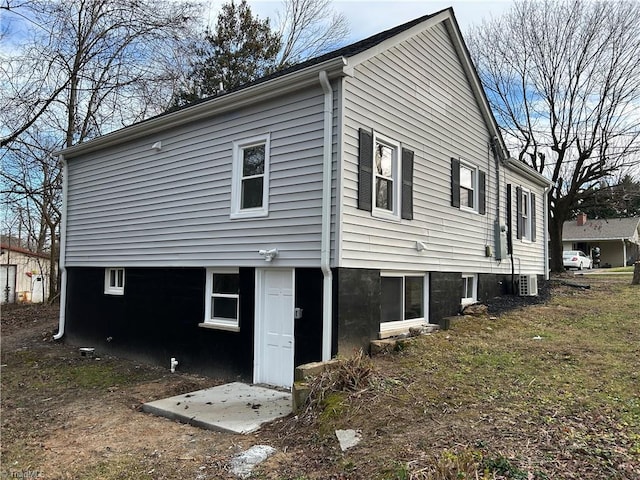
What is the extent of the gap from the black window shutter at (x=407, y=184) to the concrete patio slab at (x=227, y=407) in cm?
396

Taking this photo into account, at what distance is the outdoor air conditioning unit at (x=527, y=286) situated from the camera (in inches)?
533

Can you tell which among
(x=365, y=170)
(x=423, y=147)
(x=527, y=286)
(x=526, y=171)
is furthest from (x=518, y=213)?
(x=365, y=170)

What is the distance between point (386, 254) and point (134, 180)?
663cm

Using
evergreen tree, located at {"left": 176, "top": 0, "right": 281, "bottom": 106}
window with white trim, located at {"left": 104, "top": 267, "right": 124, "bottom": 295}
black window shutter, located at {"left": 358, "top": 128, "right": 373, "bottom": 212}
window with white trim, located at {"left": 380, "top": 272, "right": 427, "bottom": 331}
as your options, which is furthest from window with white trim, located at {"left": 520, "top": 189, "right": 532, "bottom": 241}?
evergreen tree, located at {"left": 176, "top": 0, "right": 281, "bottom": 106}

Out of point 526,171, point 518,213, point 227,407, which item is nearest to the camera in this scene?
point 227,407

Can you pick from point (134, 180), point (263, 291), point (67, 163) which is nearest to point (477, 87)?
point (263, 291)

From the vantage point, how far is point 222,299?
9.50 meters

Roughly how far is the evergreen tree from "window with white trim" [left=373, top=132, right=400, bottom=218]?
57.4 feet

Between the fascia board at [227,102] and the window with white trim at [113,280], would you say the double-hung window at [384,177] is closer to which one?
the fascia board at [227,102]

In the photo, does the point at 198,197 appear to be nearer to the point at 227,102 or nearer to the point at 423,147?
the point at 227,102

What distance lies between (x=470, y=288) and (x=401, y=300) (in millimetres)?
3706

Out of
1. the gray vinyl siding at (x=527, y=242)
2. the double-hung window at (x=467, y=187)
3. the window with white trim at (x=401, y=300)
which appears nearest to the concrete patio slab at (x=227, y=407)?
the window with white trim at (x=401, y=300)

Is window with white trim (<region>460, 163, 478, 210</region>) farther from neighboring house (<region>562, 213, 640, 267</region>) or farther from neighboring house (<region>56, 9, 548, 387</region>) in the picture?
neighboring house (<region>562, 213, 640, 267</region>)

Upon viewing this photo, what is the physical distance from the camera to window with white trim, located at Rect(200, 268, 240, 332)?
922 centimetres
